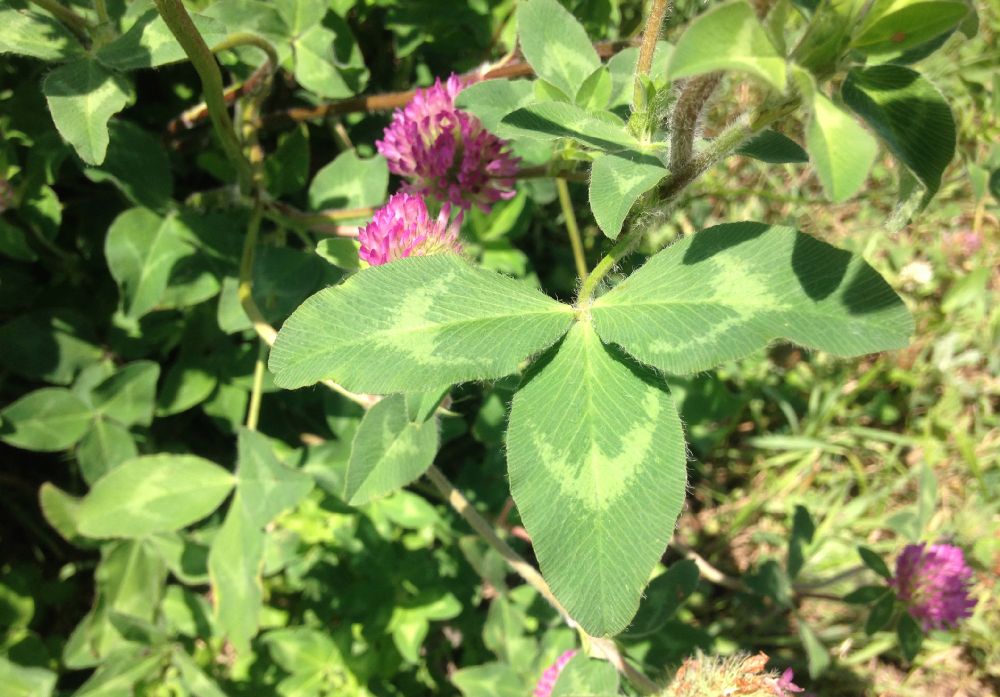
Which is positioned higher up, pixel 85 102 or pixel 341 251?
pixel 85 102

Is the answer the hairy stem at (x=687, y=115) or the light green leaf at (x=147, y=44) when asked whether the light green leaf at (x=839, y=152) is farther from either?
the light green leaf at (x=147, y=44)

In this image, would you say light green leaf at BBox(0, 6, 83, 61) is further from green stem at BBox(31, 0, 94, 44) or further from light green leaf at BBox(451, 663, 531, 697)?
light green leaf at BBox(451, 663, 531, 697)

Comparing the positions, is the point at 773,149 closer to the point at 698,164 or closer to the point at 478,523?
the point at 698,164

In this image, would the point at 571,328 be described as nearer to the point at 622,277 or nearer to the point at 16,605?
the point at 622,277

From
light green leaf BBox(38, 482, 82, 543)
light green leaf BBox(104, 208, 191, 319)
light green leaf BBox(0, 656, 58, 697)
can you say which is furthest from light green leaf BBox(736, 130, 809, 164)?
light green leaf BBox(0, 656, 58, 697)

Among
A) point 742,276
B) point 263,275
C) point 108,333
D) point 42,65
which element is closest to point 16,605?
point 108,333

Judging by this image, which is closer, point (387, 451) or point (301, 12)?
point (387, 451)

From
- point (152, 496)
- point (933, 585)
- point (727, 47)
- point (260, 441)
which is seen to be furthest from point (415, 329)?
point (933, 585)
